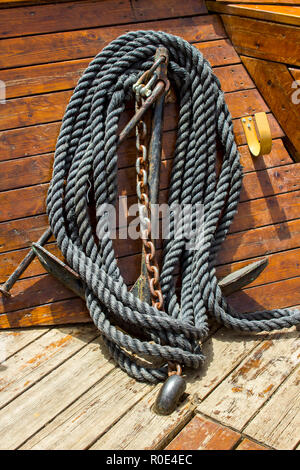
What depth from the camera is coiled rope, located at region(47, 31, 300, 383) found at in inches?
80.2

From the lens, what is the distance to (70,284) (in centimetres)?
219

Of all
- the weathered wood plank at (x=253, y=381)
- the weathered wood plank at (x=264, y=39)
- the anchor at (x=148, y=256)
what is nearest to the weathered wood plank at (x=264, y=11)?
the weathered wood plank at (x=264, y=39)

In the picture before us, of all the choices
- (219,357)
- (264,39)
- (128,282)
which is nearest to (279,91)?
(264,39)

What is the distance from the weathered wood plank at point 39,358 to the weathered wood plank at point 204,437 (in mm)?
664

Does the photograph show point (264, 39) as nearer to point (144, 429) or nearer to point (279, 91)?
point (279, 91)

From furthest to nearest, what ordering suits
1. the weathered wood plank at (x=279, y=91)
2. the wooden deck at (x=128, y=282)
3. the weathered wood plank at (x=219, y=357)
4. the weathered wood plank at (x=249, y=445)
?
1. the weathered wood plank at (x=279, y=91)
2. the weathered wood plank at (x=219, y=357)
3. the wooden deck at (x=128, y=282)
4. the weathered wood plank at (x=249, y=445)

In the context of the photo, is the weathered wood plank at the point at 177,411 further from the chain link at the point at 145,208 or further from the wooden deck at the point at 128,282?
the chain link at the point at 145,208

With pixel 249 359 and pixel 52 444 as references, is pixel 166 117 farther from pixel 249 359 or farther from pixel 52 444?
pixel 52 444

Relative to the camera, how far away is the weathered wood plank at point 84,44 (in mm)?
2391

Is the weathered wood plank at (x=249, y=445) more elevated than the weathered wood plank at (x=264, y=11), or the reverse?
the weathered wood plank at (x=264, y=11)

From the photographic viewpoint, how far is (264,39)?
8.29 feet

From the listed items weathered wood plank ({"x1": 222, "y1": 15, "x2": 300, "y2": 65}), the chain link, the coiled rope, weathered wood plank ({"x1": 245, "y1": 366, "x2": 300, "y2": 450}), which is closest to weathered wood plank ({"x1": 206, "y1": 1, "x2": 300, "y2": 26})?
weathered wood plank ({"x1": 222, "y1": 15, "x2": 300, "y2": 65})
